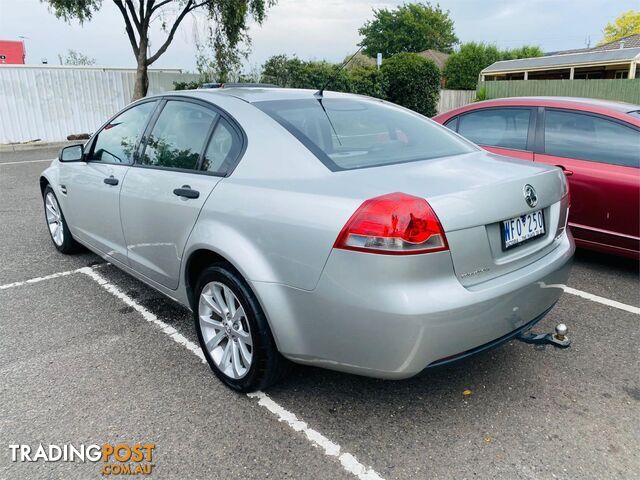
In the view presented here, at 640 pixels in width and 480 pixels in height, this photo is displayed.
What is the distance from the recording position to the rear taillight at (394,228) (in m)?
2.01

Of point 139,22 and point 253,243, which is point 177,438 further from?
point 139,22

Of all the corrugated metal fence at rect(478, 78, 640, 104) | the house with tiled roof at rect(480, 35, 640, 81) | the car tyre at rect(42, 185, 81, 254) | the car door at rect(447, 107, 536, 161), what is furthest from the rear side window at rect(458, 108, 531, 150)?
the house with tiled roof at rect(480, 35, 640, 81)

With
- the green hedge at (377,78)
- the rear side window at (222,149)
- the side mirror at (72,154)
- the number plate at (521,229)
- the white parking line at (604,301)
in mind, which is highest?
the green hedge at (377,78)

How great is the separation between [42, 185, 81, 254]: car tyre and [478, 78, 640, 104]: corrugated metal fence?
17516 mm

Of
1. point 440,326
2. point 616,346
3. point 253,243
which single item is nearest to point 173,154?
point 253,243

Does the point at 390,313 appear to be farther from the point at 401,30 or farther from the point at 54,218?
the point at 401,30

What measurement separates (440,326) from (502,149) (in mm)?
3369

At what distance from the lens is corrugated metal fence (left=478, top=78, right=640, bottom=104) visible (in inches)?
722

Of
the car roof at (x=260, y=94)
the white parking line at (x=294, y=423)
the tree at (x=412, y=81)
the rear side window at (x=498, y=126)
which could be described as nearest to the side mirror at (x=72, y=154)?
the white parking line at (x=294, y=423)

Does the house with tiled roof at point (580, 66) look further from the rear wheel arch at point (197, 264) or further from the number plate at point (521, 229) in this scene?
the rear wheel arch at point (197, 264)

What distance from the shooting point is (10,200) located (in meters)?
7.61

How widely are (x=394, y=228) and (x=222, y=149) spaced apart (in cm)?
124

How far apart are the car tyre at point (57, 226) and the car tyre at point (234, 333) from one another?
8.43ft

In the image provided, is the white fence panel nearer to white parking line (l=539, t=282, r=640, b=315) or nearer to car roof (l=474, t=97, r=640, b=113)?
car roof (l=474, t=97, r=640, b=113)
